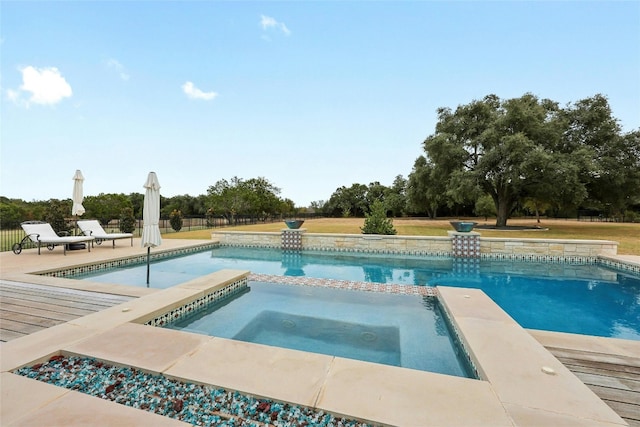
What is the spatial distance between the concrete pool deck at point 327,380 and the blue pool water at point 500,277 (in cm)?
168

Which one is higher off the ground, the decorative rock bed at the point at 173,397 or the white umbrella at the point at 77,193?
the white umbrella at the point at 77,193

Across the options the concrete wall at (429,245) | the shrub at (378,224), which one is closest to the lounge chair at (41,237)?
the concrete wall at (429,245)

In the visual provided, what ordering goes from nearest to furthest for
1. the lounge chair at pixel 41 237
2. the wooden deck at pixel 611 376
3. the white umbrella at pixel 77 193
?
1. the wooden deck at pixel 611 376
2. the lounge chair at pixel 41 237
3. the white umbrella at pixel 77 193

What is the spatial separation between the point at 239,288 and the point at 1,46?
8874 millimetres

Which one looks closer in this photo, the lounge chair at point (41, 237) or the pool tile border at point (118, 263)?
the pool tile border at point (118, 263)

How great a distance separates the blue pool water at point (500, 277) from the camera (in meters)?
4.34

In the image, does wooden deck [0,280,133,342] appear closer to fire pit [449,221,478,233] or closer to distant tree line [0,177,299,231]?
distant tree line [0,177,299,231]

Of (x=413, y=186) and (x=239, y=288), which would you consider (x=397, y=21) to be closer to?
(x=239, y=288)

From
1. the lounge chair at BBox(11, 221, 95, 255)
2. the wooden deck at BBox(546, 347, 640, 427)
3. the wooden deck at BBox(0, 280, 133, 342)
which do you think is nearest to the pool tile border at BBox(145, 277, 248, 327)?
the wooden deck at BBox(0, 280, 133, 342)

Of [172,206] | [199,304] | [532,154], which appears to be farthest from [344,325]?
[172,206]

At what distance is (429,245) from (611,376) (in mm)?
7503

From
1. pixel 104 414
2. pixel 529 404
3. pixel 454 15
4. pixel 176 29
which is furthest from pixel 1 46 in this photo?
pixel 454 15

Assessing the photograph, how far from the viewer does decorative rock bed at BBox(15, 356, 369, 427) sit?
5.69 ft

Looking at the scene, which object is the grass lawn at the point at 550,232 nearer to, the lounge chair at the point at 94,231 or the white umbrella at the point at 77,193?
the lounge chair at the point at 94,231
